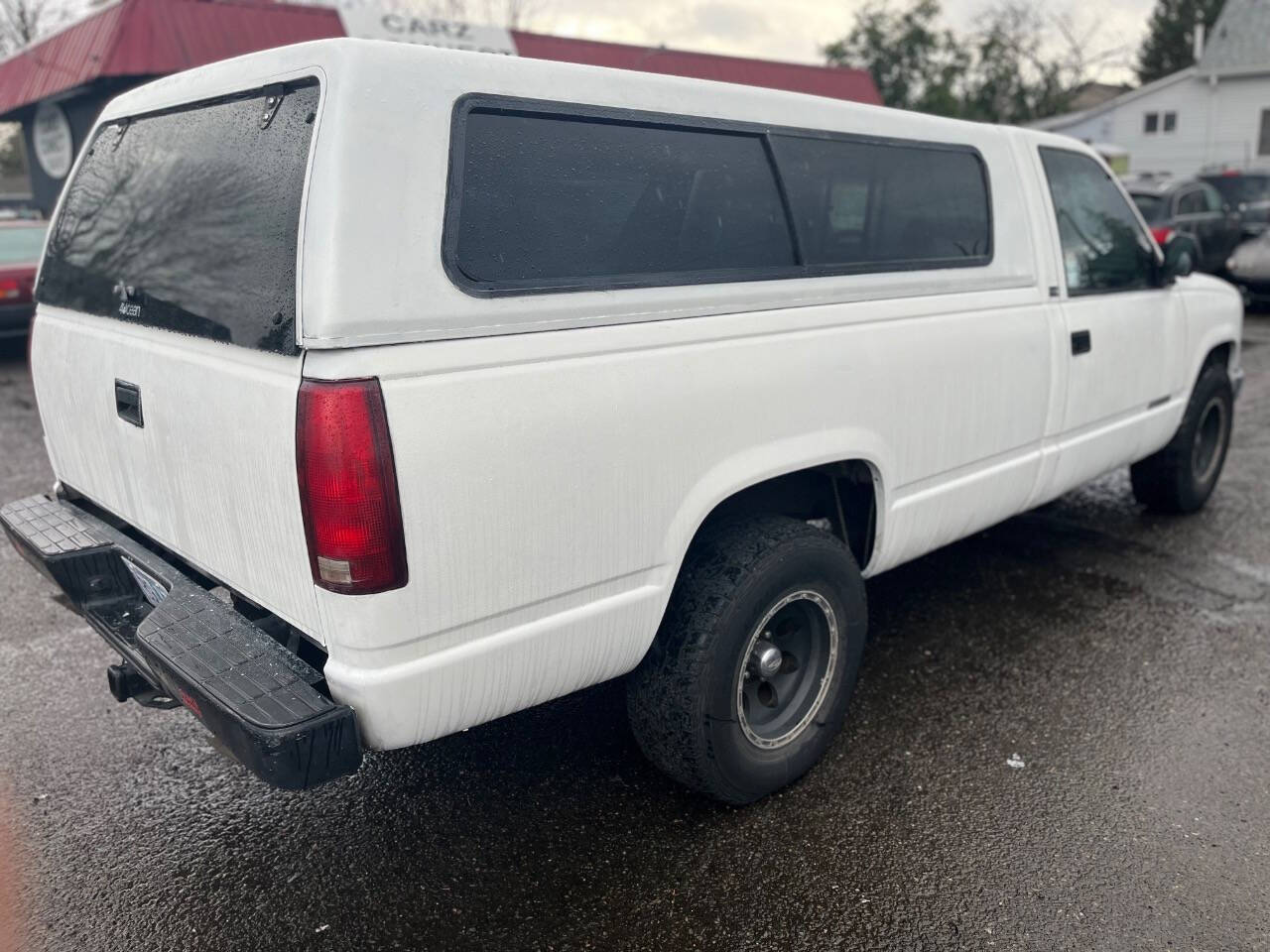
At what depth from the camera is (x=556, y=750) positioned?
3.39m

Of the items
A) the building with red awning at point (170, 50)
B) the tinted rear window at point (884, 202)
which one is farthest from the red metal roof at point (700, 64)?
the tinted rear window at point (884, 202)

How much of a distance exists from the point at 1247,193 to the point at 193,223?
15.7m

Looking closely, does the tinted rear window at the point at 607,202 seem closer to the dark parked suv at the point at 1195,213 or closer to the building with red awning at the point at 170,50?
the building with red awning at the point at 170,50

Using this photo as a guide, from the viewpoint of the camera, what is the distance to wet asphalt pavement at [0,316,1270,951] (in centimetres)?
261

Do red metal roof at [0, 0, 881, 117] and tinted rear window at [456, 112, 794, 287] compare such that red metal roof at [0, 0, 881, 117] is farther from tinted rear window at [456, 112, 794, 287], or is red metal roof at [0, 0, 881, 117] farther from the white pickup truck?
tinted rear window at [456, 112, 794, 287]

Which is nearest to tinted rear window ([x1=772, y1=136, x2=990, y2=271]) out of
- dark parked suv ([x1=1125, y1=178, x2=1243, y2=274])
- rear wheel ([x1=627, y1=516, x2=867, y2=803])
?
rear wheel ([x1=627, y1=516, x2=867, y2=803])

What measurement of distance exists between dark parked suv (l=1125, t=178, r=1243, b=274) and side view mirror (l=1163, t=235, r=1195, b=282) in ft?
27.2

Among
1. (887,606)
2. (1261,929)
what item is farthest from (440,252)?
(887,606)

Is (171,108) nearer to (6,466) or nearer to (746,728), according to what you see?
(746,728)

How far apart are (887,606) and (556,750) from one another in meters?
1.85

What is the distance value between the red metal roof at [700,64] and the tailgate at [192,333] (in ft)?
39.4

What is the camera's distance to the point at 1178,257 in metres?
4.58

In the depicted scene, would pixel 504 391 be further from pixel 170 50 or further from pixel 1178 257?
pixel 170 50

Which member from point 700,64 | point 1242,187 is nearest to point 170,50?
point 700,64
